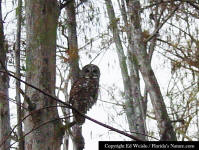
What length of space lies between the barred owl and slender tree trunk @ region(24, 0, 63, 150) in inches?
52.1

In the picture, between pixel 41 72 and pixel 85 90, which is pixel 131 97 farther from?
pixel 41 72

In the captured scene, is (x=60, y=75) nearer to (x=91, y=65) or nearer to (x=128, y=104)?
(x=128, y=104)

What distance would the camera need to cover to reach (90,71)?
15.1 ft

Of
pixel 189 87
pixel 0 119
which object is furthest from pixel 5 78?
pixel 189 87

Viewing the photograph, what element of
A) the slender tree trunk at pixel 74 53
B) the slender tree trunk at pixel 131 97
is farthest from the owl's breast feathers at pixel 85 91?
the slender tree trunk at pixel 131 97

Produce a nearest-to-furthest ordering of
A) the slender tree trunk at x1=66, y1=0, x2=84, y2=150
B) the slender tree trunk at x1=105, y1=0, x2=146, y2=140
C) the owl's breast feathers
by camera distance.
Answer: the owl's breast feathers, the slender tree trunk at x1=66, y1=0, x2=84, y2=150, the slender tree trunk at x1=105, y1=0, x2=146, y2=140

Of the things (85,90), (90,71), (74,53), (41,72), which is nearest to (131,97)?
(90,71)

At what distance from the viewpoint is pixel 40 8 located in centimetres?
237

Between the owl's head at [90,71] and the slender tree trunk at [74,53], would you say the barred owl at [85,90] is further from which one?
the slender tree trunk at [74,53]

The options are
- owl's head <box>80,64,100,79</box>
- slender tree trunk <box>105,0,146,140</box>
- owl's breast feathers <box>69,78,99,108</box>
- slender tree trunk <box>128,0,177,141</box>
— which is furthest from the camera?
slender tree trunk <box>105,0,146,140</box>

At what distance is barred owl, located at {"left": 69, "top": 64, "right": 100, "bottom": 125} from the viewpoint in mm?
3764

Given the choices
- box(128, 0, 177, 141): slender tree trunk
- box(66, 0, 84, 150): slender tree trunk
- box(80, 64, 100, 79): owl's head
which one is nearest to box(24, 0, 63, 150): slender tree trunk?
box(128, 0, 177, 141): slender tree trunk

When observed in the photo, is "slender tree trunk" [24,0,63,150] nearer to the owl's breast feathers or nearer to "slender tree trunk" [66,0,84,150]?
the owl's breast feathers

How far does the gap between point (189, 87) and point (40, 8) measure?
5.90 metres
